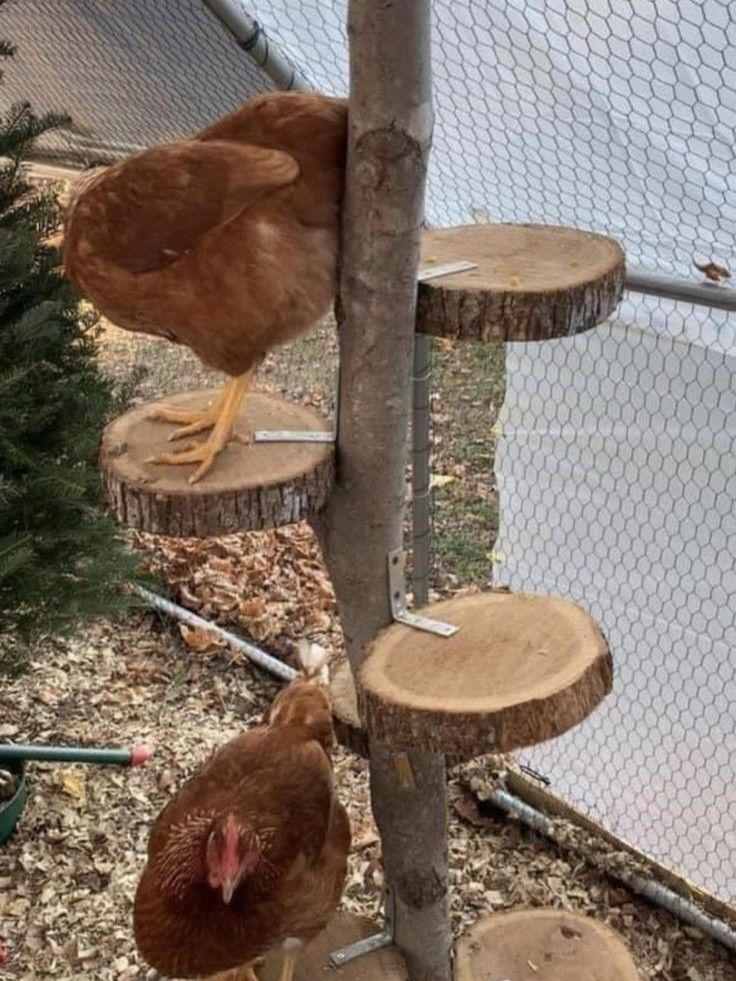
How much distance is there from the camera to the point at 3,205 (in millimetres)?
2229

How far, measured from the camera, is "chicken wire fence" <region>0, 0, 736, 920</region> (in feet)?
5.05

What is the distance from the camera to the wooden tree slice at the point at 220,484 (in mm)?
1244

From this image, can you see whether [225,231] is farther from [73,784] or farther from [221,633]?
[221,633]

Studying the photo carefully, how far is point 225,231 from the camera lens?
1.23m

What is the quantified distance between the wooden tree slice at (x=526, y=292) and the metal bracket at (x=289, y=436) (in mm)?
178

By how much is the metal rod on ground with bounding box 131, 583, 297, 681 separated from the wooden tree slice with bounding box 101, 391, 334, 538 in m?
1.47

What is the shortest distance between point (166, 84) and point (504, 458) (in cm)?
109

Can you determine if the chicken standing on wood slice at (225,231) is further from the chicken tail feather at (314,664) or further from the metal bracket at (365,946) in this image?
the metal bracket at (365,946)

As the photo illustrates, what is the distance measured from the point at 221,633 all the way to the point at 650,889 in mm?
1294

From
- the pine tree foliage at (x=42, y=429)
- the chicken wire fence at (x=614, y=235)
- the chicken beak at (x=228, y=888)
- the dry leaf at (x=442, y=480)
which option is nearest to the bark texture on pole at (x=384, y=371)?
the chicken beak at (x=228, y=888)

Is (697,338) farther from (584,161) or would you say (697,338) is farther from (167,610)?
(167,610)

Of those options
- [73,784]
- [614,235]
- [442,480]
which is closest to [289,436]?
[614,235]

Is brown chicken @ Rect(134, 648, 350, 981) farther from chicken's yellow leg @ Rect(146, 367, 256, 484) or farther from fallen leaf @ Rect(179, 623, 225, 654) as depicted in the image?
fallen leaf @ Rect(179, 623, 225, 654)

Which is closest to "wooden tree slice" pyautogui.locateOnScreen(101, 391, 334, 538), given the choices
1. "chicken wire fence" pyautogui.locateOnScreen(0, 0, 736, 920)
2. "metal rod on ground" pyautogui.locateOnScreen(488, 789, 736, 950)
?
"chicken wire fence" pyautogui.locateOnScreen(0, 0, 736, 920)
